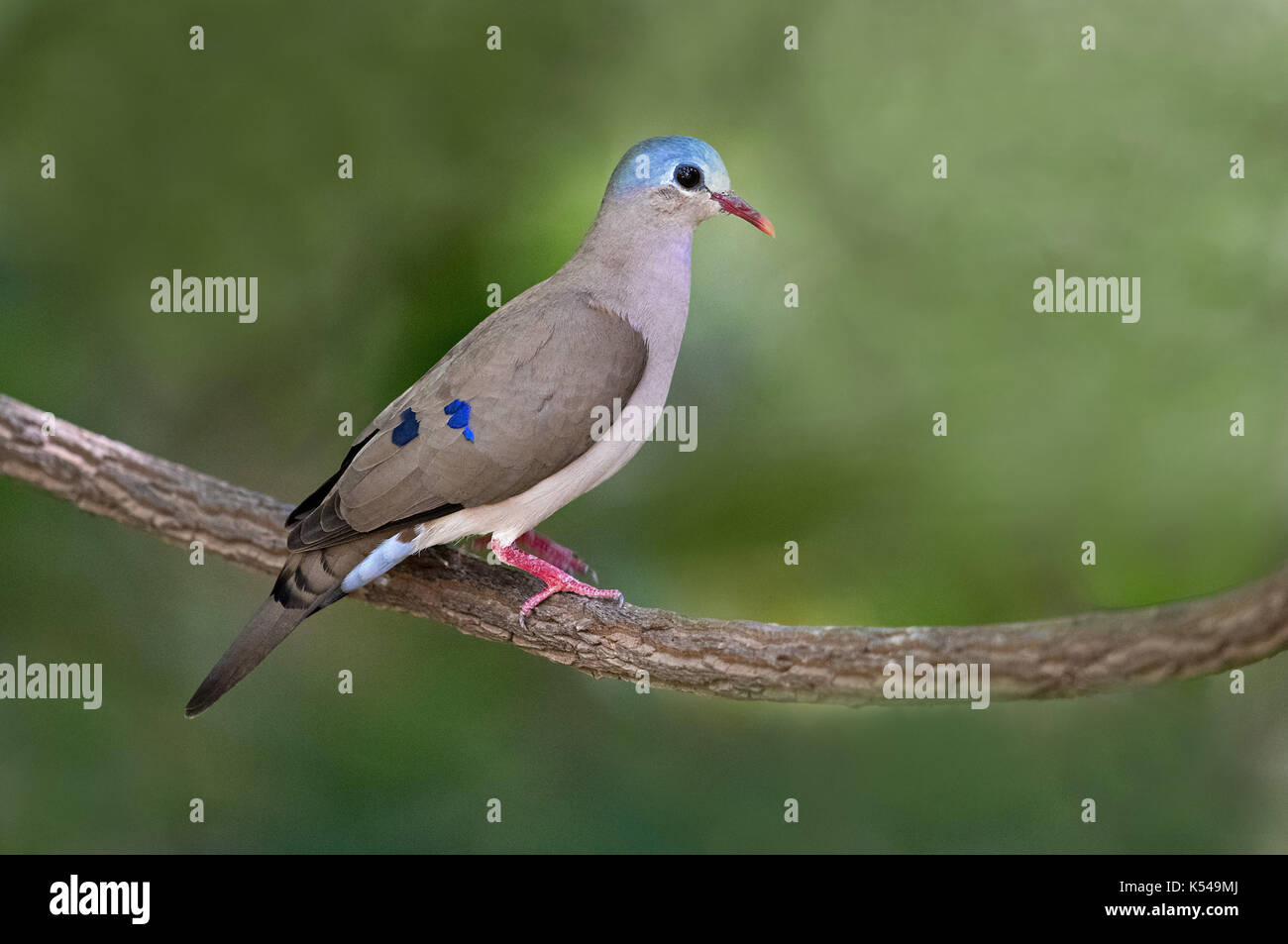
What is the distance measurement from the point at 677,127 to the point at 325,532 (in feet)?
4.43

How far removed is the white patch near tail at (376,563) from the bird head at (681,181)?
0.82 meters

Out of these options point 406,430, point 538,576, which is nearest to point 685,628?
point 538,576

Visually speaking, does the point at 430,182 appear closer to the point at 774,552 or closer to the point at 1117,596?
the point at 774,552

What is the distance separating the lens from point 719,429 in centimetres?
277

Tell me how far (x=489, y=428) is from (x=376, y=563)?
33cm

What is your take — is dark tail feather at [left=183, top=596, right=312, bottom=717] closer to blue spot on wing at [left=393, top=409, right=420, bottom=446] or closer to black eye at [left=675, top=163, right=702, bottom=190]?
blue spot on wing at [left=393, top=409, right=420, bottom=446]

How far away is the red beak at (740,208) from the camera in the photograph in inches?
95.3

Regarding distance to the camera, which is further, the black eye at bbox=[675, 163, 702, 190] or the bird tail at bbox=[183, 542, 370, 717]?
the black eye at bbox=[675, 163, 702, 190]

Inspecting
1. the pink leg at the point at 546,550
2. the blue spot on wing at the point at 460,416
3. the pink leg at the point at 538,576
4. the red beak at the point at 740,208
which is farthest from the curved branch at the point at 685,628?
the red beak at the point at 740,208

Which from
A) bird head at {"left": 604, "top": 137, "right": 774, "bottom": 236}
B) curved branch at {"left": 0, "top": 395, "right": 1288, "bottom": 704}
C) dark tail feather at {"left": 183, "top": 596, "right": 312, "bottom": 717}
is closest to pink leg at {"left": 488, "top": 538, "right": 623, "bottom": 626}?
curved branch at {"left": 0, "top": 395, "right": 1288, "bottom": 704}

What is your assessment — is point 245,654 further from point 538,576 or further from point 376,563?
point 538,576

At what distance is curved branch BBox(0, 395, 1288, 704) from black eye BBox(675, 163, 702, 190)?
0.86m

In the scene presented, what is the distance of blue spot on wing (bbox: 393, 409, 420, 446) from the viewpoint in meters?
2.30

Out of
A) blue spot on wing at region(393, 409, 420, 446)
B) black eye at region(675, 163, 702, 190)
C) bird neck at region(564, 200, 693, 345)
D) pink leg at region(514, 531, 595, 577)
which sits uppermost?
black eye at region(675, 163, 702, 190)
